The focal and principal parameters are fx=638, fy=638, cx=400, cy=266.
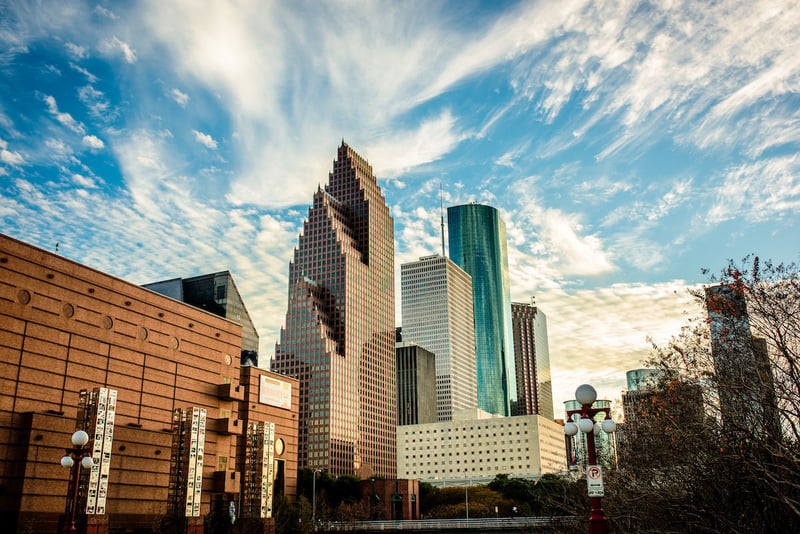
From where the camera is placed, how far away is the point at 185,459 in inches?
2832

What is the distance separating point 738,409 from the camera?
1113 inches

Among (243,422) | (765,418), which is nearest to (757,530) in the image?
(765,418)

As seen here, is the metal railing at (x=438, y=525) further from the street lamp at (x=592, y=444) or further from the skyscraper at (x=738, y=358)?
the street lamp at (x=592, y=444)

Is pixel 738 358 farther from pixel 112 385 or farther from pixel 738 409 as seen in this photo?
pixel 112 385

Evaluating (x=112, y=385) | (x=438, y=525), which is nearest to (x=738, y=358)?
(x=112, y=385)

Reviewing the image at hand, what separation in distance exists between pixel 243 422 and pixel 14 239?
4177cm

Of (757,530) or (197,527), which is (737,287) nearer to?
(757,530)

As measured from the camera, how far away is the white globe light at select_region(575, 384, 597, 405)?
21.1 metres

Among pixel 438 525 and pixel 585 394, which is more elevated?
pixel 585 394

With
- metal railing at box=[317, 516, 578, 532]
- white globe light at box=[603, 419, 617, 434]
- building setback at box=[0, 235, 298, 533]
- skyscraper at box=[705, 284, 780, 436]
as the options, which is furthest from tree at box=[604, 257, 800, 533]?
metal railing at box=[317, 516, 578, 532]

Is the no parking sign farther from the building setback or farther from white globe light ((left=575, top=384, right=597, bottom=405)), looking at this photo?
the building setback

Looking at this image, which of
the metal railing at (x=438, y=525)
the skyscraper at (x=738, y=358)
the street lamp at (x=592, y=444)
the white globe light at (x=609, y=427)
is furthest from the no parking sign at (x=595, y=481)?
the metal railing at (x=438, y=525)

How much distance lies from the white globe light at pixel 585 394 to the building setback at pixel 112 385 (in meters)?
54.9

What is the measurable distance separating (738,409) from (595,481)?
433 inches
